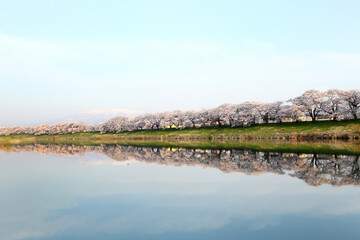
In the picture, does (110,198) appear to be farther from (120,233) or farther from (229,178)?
(229,178)

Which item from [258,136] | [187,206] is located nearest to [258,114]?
[258,136]

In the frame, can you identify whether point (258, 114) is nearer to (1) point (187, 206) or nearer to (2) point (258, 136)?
(2) point (258, 136)

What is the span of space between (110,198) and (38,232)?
4.64 m

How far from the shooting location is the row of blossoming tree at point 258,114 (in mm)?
70312

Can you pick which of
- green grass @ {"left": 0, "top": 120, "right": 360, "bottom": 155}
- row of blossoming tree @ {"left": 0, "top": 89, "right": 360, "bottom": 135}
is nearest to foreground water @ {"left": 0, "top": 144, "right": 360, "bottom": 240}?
green grass @ {"left": 0, "top": 120, "right": 360, "bottom": 155}

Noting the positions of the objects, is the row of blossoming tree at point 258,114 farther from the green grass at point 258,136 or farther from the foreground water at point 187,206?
the foreground water at point 187,206

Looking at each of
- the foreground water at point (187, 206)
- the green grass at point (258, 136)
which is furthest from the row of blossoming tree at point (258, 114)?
the foreground water at point (187, 206)

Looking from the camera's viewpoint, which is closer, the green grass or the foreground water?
the foreground water

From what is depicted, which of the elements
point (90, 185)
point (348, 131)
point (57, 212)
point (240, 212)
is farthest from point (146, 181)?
point (348, 131)

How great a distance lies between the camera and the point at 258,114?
8688cm

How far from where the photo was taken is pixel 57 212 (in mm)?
11742

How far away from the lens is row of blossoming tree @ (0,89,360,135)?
7031 centimetres

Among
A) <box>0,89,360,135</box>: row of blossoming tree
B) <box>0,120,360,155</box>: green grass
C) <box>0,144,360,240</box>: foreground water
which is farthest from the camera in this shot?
<box>0,89,360,135</box>: row of blossoming tree

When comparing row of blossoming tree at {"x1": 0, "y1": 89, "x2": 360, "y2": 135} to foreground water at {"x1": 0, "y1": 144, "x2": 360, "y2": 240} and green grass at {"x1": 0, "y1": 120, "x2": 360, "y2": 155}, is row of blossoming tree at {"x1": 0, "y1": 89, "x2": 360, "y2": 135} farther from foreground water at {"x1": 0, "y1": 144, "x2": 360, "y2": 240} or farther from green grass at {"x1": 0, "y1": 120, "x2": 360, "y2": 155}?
foreground water at {"x1": 0, "y1": 144, "x2": 360, "y2": 240}
